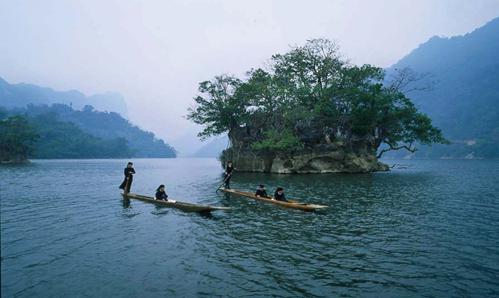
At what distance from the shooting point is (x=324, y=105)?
6009cm

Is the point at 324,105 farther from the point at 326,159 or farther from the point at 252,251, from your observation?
the point at 252,251

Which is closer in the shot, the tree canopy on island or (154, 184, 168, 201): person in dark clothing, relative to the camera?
(154, 184, 168, 201): person in dark clothing

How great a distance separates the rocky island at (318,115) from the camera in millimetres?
59219

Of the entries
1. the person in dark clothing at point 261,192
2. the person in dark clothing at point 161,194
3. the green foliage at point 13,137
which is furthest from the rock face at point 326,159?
the green foliage at point 13,137

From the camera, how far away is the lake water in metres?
9.51

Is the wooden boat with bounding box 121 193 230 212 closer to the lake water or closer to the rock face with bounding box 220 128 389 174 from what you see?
the lake water

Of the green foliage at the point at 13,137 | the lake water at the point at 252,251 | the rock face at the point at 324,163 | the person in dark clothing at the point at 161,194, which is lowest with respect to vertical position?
the lake water at the point at 252,251

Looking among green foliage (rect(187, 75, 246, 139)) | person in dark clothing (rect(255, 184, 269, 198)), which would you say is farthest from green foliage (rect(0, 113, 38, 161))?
person in dark clothing (rect(255, 184, 269, 198))

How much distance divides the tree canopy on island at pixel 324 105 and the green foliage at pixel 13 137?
210 ft

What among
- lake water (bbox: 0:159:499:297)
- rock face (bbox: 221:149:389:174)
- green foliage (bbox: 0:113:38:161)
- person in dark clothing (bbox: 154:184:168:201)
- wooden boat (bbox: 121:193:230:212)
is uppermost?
green foliage (bbox: 0:113:38:161)

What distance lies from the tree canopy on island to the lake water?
1455 inches

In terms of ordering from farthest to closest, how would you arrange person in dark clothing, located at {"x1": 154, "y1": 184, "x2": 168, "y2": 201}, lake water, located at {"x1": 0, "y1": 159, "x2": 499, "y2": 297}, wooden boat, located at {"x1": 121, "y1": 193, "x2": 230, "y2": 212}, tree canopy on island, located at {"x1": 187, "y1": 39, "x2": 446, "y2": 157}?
1. tree canopy on island, located at {"x1": 187, "y1": 39, "x2": 446, "y2": 157}
2. person in dark clothing, located at {"x1": 154, "y1": 184, "x2": 168, "y2": 201}
3. wooden boat, located at {"x1": 121, "y1": 193, "x2": 230, "y2": 212}
4. lake water, located at {"x1": 0, "y1": 159, "x2": 499, "y2": 297}

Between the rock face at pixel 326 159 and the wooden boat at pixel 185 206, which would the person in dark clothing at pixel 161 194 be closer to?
the wooden boat at pixel 185 206

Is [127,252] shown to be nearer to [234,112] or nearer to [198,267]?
[198,267]
